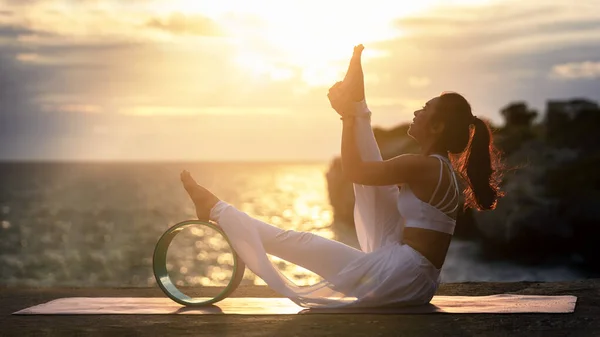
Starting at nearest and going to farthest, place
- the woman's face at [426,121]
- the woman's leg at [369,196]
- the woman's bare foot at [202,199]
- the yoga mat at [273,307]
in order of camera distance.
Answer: the woman's face at [426,121]
the woman's leg at [369,196]
the yoga mat at [273,307]
the woman's bare foot at [202,199]

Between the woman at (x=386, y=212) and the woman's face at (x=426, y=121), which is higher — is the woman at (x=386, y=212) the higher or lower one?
the lower one

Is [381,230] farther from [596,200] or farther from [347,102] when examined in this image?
[596,200]

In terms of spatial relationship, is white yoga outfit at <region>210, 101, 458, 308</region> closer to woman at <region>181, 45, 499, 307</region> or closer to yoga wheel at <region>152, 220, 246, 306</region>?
woman at <region>181, 45, 499, 307</region>

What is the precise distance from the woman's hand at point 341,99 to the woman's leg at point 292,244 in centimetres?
109

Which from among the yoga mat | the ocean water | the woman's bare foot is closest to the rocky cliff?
the ocean water

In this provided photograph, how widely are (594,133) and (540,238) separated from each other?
10721 mm

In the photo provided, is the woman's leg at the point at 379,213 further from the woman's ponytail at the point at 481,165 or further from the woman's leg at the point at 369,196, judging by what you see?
the woman's ponytail at the point at 481,165

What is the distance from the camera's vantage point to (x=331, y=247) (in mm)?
7375

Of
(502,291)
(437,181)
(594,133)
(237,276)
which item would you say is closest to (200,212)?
(237,276)

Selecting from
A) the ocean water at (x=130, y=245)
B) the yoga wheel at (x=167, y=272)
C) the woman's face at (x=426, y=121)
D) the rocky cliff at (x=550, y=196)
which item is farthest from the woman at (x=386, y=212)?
the rocky cliff at (x=550, y=196)

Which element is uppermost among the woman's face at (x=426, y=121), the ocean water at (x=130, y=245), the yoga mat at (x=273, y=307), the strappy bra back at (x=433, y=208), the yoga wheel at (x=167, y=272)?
the woman's face at (x=426, y=121)

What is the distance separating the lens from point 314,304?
7492 mm

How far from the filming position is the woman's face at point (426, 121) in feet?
23.2

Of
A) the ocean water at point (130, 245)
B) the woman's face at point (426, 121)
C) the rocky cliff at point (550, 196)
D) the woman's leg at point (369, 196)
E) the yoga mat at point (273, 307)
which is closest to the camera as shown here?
the woman's face at point (426, 121)
